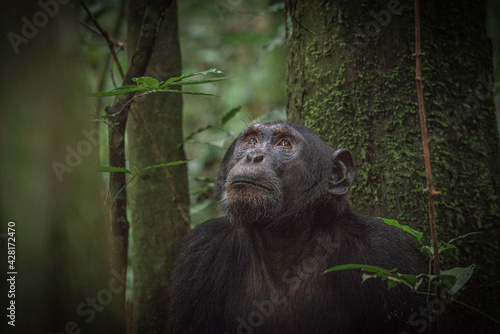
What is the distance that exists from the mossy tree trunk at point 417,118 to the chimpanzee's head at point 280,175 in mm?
468

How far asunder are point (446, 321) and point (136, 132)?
3.44 metres

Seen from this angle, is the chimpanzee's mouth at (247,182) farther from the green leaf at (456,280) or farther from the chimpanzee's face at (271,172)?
the green leaf at (456,280)

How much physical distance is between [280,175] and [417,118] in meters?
1.37

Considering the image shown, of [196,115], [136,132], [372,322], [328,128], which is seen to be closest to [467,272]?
[372,322]

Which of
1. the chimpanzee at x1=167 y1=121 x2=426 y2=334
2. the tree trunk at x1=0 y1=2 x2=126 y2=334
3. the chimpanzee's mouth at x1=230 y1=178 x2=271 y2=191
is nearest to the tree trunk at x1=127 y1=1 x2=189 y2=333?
the chimpanzee at x1=167 y1=121 x2=426 y2=334

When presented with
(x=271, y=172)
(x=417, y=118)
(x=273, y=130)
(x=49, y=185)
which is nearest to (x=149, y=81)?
(x=49, y=185)

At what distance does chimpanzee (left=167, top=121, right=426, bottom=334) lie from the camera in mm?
3066

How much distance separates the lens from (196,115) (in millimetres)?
12656

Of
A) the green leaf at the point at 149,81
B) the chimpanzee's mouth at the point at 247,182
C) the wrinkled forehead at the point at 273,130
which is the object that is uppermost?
the green leaf at the point at 149,81

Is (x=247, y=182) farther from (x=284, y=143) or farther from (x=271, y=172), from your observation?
(x=284, y=143)

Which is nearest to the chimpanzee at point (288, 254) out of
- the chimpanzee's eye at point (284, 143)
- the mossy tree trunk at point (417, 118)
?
the chimpanzee's eye at point (284, 143)

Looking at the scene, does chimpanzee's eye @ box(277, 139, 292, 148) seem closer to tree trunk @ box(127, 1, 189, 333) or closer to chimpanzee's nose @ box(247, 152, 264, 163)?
chimpanzee's nose @ box(247, 152, 264, 163)

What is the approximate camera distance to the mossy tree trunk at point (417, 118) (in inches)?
141

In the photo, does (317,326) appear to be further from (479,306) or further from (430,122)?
(430,122)
